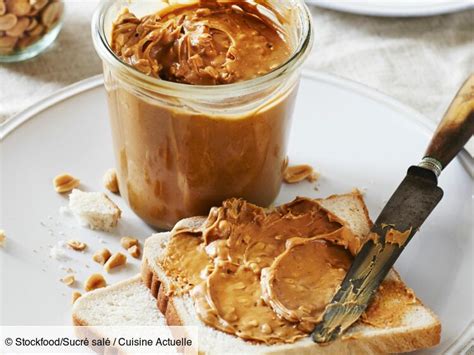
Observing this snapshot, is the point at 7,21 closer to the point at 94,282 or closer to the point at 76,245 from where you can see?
the point at 76,245

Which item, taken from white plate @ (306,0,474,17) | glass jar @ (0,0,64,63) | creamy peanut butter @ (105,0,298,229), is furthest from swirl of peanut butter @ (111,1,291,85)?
white plate @ (306,0,474,17)

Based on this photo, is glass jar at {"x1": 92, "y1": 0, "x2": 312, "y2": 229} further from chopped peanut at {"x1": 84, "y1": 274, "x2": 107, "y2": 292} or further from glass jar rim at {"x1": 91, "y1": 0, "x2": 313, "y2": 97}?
chopped peanut at {"x1": 84, "y1": 274, "x2": 107, "y2": 292}

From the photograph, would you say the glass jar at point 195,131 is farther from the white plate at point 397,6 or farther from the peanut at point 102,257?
the white plate at point 397,6

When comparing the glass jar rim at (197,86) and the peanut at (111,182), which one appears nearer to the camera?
the glass jar rim at (197,86)

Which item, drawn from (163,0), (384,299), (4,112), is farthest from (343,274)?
(4,112)

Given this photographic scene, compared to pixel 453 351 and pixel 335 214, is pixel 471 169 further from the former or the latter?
pixel 453 351

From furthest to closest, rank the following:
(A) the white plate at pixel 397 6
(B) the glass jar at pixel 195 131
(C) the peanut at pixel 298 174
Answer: (A) the white plate at pixel 397 6, (C) the peanut at pixel 298 174, (B) the glass jar at pixel 195 131

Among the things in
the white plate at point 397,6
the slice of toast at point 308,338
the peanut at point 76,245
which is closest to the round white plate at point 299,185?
the peanut at point 76,245
